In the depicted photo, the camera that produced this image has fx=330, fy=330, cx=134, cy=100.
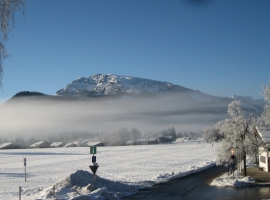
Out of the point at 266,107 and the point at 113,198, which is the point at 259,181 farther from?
the point at 113,198

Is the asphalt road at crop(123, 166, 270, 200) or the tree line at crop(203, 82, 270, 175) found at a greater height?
the tree line at crop(203, 82, 270, 175)

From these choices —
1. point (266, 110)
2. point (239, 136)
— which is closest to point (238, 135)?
point (239, 136)

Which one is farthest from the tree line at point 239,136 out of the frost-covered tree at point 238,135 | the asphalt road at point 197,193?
the asphalt road at point 197,193

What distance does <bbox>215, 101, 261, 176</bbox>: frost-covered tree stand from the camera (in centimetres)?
3322

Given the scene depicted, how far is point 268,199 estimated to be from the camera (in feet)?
65.6

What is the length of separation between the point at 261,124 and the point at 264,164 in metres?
12.7

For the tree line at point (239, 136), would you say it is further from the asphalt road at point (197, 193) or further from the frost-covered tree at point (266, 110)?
the asphalt road at point (197, 193)

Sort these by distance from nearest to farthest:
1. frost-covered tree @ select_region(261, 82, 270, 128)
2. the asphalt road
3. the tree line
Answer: the asphalt road < frost-covered tree @ select_region(261, 82, 270, 128) < the tree line

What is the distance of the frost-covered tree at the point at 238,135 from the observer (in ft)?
109

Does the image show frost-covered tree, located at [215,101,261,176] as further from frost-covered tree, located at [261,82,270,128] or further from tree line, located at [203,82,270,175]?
frost-covered tree, located at [261,82,270,128]

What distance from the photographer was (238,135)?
34.5m

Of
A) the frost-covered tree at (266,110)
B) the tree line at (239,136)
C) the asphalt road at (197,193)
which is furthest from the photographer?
the tree line at (239,136)

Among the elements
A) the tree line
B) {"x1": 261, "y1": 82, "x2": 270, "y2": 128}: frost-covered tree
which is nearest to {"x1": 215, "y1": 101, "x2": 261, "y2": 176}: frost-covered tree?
the tree line

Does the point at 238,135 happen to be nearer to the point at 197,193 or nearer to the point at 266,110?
the point at 266,110
